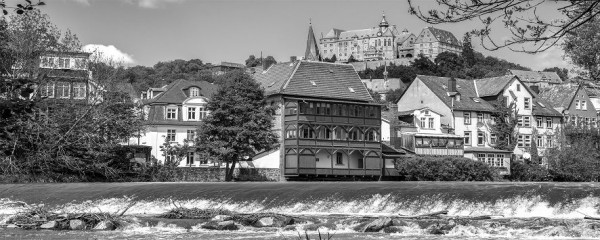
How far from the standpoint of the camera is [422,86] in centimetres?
7844

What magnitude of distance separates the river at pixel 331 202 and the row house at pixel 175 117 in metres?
23.7

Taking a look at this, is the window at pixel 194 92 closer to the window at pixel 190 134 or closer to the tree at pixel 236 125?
the window at pixel 190 134

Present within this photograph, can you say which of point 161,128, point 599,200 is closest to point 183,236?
point 599,200

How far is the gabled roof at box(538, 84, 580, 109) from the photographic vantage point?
85688mm

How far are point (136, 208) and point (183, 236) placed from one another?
1152 cm

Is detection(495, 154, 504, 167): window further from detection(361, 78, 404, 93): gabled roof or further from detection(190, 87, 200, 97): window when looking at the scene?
detection(361, 78, 404, 93): gabled roof

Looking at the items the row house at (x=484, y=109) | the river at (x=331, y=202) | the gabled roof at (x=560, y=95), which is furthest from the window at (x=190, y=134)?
the gabled roof at (x=560, y=95)

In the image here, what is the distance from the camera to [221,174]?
204 ft

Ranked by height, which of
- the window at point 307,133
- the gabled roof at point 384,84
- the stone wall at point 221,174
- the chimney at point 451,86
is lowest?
the stone wall at point 221,174

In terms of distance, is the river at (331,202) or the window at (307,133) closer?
the river at (331,202)

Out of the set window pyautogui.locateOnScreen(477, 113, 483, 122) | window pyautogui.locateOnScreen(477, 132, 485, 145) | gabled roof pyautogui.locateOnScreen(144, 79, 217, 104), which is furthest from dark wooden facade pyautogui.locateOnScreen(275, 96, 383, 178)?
window pyautogui.locateOnScreen(477, 113, 483, 122)

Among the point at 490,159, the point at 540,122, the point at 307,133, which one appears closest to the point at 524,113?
the point at 540,122

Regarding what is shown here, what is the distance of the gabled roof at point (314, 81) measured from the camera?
2608 inches

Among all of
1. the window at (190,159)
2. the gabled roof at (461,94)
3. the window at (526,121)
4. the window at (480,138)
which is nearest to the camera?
the window at (190,159)
